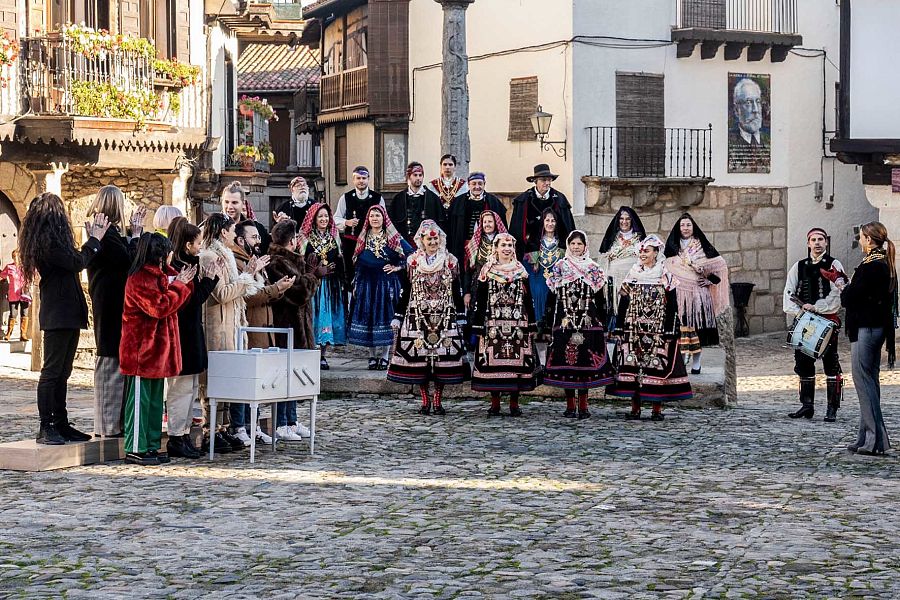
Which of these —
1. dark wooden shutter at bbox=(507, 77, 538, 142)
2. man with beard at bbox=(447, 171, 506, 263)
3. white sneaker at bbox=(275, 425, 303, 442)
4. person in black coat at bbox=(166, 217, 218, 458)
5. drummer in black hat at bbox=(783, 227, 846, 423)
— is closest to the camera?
person in black coat at bbox=(166, 217, 218, 458)

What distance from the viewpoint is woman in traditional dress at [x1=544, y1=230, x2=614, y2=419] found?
12.8 m

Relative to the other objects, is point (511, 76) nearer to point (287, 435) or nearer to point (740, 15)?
point (740, 15)

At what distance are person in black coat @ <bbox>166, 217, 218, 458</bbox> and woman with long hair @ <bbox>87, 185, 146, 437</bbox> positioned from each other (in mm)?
384

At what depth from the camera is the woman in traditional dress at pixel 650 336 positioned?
1269 cm

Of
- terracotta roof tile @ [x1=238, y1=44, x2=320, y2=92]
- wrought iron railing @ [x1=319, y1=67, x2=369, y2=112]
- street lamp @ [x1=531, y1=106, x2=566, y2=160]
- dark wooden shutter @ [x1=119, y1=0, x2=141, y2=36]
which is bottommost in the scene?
street lamp @ [x1=531, y1=106, x2=566, y2=160]

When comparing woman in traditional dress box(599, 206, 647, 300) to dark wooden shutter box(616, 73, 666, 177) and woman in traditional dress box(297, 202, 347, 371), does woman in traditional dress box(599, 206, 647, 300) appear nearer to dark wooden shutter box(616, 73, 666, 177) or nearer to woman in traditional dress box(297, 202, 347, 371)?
woman in traditional dress box(297, 202, 347, 371)

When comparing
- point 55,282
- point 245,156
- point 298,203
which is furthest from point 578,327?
point 245,156

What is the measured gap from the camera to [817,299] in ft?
43.9

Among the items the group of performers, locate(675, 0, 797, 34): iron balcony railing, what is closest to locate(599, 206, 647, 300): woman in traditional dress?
the group of performers

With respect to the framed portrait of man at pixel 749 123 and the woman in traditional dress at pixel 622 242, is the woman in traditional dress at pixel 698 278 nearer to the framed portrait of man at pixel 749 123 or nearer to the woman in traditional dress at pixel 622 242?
the woman in traditional dress at pixel 622 242

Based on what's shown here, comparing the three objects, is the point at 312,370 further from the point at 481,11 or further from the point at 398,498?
the point at 481,11

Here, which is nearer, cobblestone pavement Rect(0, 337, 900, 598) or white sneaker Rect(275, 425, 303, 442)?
cobblestone pavement Rect(0, 337, 900, 598)

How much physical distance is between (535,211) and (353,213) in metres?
1.98

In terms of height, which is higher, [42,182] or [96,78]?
[96,78]
